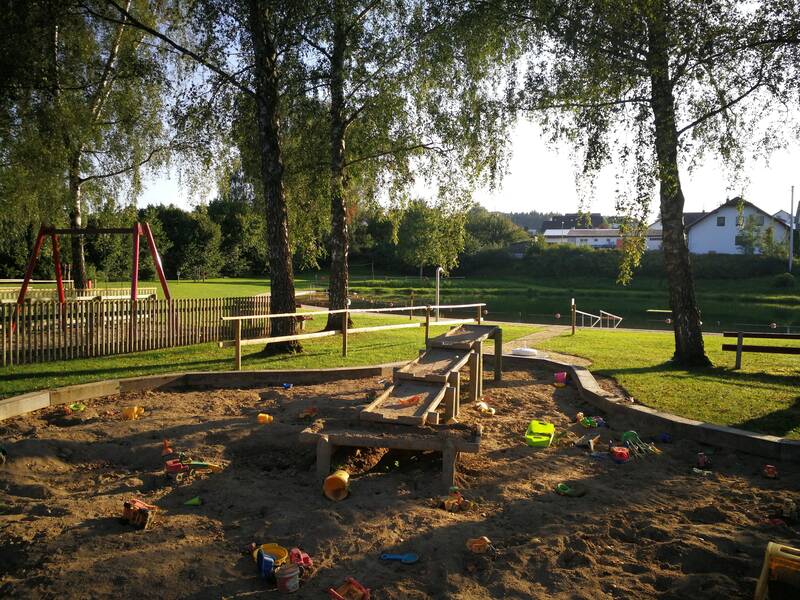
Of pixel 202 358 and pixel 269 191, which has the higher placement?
pixel 269 191

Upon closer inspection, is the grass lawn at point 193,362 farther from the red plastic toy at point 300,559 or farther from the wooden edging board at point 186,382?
the red plastic toy at point 300,559

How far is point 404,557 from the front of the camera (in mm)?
3650

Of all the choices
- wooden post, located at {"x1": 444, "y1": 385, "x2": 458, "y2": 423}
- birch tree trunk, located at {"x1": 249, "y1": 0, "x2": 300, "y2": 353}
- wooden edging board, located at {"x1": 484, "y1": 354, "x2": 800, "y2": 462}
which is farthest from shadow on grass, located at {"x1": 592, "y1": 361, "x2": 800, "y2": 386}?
birch tree trunk, located at {"x1": 249, "y1": 0, "x2": 300, "y2": 353}

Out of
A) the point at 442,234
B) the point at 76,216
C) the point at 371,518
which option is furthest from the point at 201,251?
the point at 371,518

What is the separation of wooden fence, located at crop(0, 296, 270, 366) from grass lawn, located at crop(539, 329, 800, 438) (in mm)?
8545

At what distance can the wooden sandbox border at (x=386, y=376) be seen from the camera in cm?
602

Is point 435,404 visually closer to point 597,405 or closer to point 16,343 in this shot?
point 597,405

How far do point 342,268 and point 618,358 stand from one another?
7.23 m

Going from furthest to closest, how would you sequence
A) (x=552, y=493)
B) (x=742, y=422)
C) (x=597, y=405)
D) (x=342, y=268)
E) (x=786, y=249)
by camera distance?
(x=786, y=249) < (x=342, y=268) < (x=597, y=405) < (x=742, y=422) < (x=552, y=493)

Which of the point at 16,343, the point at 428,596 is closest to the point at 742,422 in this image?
the point at 428,596

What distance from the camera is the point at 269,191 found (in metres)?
12.0

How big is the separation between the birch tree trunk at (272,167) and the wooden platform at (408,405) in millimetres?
6342

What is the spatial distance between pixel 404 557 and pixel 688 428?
169 inches

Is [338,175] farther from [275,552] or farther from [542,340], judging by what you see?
[275,552]
